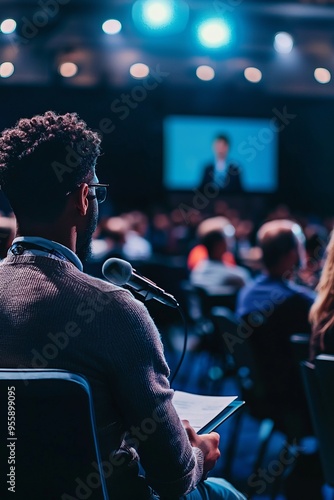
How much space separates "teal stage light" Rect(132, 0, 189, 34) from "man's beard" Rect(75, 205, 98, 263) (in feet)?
20.3

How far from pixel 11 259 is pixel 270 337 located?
→ 196 centimetres

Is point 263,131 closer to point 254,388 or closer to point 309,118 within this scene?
point 309,118

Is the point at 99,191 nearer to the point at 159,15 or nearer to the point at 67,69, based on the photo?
the point at 159,15

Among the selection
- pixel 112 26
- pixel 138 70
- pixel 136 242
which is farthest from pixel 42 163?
pixel 138 70

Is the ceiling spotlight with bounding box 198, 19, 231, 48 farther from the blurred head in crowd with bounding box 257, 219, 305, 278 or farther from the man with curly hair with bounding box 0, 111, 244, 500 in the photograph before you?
the man with curly hair with bounding box 0, 111, 244, 500

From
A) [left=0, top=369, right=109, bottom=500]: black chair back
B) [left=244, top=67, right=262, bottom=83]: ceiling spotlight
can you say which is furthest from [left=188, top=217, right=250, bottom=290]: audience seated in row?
[left=244, top=67, right=262, bottom=83]: ceiling spotlight

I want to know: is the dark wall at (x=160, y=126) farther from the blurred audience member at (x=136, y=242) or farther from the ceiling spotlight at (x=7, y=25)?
the ceiling spotlight at (x=7, y=25)

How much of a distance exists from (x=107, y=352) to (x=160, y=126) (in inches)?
475

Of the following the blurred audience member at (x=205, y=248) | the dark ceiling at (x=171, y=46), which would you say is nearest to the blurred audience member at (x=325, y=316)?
the blurred audience member at (x=205, y=248)

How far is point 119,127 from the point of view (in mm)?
12891

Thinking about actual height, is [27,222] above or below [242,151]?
below

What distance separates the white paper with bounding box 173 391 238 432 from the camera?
1593mm

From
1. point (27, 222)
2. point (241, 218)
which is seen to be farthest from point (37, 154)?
point (241, 218)

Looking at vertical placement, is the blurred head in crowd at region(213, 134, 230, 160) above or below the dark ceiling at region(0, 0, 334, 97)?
below
